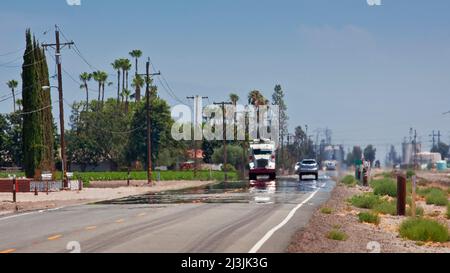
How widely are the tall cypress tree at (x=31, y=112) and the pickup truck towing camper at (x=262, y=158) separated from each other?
2030 cm

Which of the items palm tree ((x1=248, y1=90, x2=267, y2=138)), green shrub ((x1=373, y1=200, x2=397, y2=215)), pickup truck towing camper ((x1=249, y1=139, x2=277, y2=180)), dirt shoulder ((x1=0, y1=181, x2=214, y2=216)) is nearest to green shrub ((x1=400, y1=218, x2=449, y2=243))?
green shrub ((x1=373, y1=200, x2=397, y2=215))

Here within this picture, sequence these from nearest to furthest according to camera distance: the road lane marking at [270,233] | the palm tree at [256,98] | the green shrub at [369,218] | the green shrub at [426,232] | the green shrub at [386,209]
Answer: the road lane marking at [270,233], the green shrub at [426,232], the green shrub at [369,218], the green shrub at [386,209], the palm tree at [256,98]

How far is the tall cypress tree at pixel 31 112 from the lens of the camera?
68.6 metres

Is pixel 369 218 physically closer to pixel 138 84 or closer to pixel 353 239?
pixel 353 239

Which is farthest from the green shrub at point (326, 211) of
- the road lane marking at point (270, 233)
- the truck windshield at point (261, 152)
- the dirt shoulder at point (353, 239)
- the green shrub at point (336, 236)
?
the truck windshield at point (261, 152)

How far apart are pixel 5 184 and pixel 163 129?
70234mm

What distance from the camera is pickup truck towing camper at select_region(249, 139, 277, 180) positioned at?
64688 millimetres

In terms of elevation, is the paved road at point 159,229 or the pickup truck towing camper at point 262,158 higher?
the pickup truck towing camper at point 262,158

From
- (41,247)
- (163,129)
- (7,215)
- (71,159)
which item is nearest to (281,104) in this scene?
(163,129)

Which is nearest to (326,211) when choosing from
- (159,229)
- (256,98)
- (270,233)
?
A: (270,233)

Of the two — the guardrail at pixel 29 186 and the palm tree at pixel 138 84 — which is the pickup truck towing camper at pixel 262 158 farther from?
the palm tree at pixel 138 84

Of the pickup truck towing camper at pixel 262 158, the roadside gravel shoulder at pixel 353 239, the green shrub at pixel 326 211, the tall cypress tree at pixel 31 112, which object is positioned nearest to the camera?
the roadside gravel shoulder at pixel 353 239
